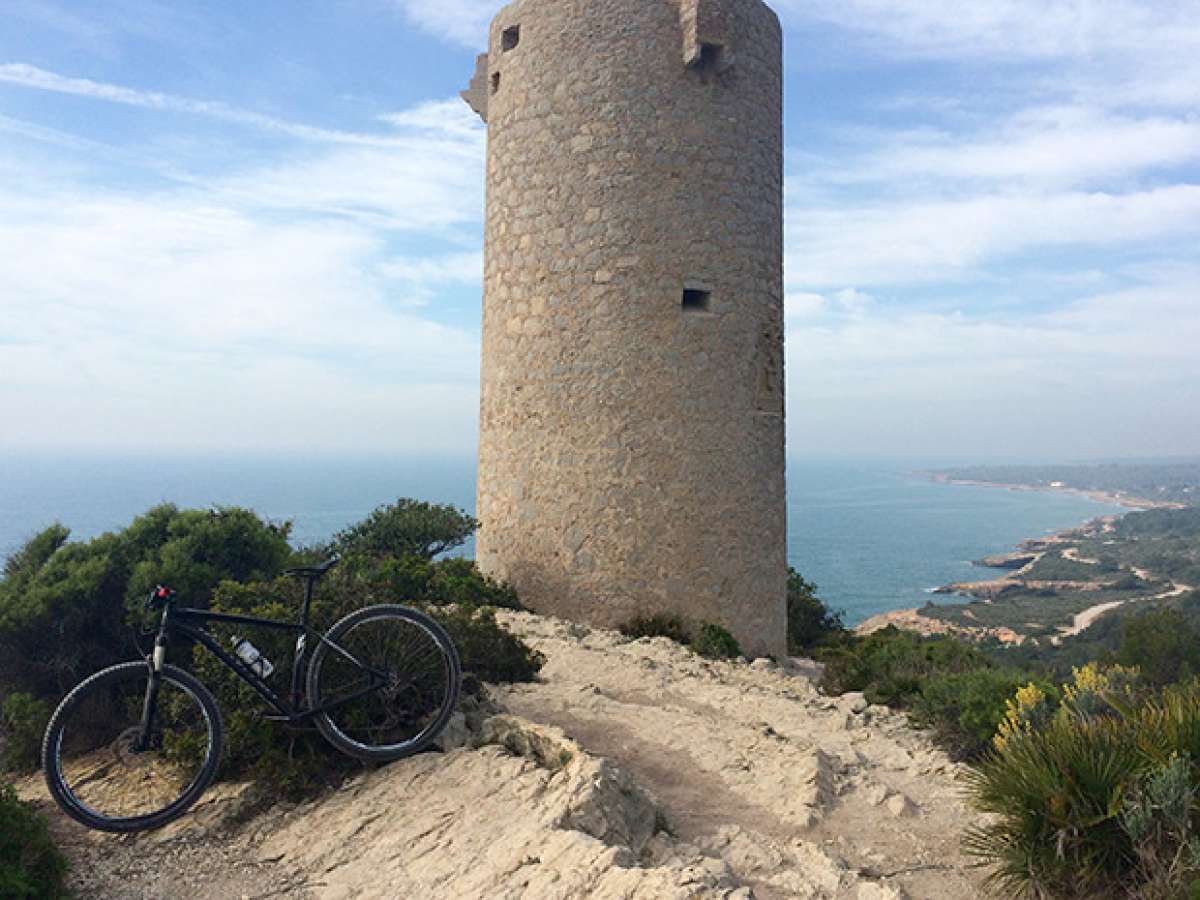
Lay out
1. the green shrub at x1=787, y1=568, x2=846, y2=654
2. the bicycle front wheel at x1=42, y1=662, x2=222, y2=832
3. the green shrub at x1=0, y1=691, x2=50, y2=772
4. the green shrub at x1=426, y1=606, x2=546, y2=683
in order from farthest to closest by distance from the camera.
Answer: the green shrub at x1=787, y1=568, x2=846, y2=654, the green shrub at x1=426, y1=606, x2=546, y2=683, the green shrub at x1=0, y1=691, x2=50, y2=772, the bicycle front wheel at x1=42, y1=662, x2=222, y2=832

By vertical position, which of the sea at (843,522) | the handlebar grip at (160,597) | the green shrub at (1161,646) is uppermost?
the handlebar grip at (160,597)

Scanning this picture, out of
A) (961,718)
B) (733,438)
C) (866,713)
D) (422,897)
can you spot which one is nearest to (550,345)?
(733,438)

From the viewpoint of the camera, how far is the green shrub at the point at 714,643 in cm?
900

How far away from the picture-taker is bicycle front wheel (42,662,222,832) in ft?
13.8

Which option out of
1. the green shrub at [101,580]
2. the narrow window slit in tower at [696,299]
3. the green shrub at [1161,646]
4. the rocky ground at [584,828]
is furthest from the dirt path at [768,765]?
the green shrub at [1161,646]

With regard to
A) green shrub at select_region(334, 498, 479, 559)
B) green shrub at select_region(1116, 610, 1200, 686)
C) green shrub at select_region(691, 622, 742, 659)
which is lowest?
green shrub at select_region(1116, 610, 1200, 686)

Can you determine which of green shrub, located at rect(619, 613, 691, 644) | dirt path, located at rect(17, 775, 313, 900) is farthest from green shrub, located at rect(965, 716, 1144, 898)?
green shrub, located at rect(619, 613, 691, 644)

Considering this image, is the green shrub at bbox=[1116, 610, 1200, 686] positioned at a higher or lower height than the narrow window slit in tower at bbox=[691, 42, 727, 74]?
lower

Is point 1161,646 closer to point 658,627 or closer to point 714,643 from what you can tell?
point 714,643

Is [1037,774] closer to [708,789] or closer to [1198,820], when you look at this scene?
[1198,820]

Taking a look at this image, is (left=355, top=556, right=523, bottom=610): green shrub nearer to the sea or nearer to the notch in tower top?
the sea

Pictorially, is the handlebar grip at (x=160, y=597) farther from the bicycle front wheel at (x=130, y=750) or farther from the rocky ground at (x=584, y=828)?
the rocky ground at (x=584, y=828)

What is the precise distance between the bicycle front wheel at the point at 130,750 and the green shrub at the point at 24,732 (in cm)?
46

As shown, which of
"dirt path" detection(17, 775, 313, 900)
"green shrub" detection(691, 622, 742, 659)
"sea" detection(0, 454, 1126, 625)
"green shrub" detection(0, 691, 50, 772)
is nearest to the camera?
"dirt path" detection(17, 775, 313, 900)
